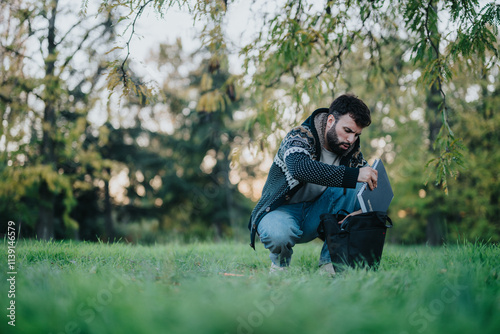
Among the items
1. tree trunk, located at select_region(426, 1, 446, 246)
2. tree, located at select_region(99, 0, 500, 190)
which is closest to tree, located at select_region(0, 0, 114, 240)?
tree, located at select_region(99, 0, 500, 190)

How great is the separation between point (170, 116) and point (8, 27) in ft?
29.0

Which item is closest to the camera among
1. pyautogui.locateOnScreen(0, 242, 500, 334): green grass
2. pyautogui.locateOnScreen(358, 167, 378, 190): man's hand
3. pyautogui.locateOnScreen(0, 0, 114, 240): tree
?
pyautogui.locateOnScreen(0, 242, 500, 334): green grass

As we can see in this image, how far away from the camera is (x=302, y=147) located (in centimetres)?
279

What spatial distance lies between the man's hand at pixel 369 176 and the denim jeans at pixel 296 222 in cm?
39

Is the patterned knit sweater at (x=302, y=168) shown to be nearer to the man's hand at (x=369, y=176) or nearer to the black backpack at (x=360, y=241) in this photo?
the man's hand at (x=369, y=176)

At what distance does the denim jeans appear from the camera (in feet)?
9.04

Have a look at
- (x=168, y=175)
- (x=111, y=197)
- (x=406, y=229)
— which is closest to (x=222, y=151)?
(x=168, y=175)

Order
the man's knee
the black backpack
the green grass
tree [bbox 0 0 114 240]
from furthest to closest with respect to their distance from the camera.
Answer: tree [bbox 0 0 114 240] < the man's knee < the black backpack < the green grass

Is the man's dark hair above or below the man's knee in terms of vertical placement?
above

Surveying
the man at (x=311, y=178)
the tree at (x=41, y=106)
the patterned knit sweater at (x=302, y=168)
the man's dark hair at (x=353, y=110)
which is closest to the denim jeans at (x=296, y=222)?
the man at (x=311, y=178)

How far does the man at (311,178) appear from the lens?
8.54 ft

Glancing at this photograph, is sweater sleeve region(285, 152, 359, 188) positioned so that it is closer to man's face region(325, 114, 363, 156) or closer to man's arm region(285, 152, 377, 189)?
man's arm region(285, 152, 377, 189)

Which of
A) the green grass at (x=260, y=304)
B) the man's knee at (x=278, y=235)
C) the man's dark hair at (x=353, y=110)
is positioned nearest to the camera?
the green grass at (x=260, y=304)

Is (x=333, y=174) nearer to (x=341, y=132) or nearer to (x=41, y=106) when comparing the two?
(x=341, y=132)
